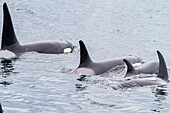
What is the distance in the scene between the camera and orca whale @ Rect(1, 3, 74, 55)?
634 inches

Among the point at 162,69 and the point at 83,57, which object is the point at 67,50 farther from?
the point at 162,69

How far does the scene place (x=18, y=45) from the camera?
16750 mm

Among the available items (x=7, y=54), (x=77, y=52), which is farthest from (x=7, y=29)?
(x=77, y=52)

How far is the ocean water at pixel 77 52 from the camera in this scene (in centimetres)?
1076

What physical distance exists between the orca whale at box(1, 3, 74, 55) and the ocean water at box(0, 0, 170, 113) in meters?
0.32

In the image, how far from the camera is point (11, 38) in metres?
16.3

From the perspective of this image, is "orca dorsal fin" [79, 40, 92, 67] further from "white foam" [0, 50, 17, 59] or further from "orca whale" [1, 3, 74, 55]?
"orca whale" [1, 3, 74, 55]

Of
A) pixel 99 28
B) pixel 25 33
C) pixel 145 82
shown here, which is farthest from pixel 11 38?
pixel 99 28

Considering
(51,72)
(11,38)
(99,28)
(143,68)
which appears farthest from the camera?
(99,28)

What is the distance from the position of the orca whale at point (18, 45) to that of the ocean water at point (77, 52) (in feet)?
1.04

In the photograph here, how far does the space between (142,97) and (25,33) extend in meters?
13.6

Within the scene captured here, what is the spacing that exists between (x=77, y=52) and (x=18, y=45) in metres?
2.89

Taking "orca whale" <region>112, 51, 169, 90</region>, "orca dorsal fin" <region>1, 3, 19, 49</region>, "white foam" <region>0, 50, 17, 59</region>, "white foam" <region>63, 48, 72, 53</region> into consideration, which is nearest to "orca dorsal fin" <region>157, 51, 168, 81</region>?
"orca whale" <region>112, 51, 169, 90</region>

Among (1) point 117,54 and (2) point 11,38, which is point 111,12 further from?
(2) point 11,38
